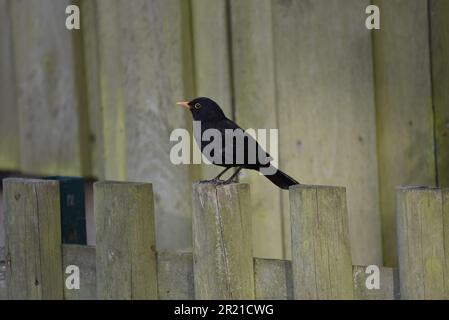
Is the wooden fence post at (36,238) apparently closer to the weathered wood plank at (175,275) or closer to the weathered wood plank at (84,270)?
the weathered wood plank at (84,270)

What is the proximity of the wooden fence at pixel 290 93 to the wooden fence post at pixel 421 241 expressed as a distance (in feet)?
4.62

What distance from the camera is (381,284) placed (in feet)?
9.46

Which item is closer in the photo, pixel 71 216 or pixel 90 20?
pixel 71 216

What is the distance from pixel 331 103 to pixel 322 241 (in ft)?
4.96

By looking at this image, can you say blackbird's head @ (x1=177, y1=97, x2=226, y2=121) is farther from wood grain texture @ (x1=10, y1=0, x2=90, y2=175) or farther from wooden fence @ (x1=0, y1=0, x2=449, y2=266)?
wood grain texture @ (x1=10, y1=0, x2=90, y2=175)

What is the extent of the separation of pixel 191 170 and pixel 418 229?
1.94m

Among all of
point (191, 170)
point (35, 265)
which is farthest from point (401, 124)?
point (35, 265)

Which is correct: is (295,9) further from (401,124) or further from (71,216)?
(71,216)

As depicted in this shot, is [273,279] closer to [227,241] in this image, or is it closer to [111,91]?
[227,241]

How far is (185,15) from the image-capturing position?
446cm

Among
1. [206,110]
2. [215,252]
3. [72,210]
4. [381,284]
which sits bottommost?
[381,284]

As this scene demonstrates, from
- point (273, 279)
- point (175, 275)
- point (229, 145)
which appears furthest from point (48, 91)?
point (273, 279)

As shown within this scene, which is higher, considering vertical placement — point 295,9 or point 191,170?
point 295,9
